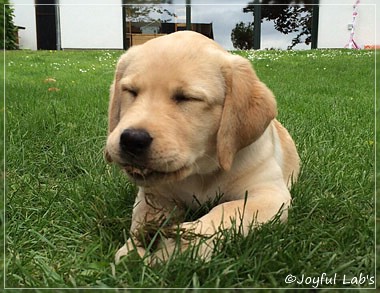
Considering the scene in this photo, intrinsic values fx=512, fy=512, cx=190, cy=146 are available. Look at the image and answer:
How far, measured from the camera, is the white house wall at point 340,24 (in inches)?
175

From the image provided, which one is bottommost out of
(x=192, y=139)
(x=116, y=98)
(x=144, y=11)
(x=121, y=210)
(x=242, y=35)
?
(x=121, y=210)

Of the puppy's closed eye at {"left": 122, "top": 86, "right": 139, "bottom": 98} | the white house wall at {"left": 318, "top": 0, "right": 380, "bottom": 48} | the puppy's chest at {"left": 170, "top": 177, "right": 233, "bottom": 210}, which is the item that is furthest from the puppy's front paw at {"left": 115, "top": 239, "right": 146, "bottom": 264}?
the white house wall at {"left": 318, "top": 0, "right": 380, "bottom": 48}

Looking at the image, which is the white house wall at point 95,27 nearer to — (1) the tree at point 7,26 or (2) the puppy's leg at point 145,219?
(1) the tree at point 7,26

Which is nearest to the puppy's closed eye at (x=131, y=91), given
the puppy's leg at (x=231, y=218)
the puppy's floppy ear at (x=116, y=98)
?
the puppy's floppy ear at (x=116, y=98)

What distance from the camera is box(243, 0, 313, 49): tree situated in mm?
4098

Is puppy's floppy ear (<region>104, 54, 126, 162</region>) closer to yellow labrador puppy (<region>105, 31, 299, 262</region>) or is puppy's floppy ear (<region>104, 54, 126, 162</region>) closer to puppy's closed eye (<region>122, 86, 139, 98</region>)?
yellow labrador puppy (<region>105, 31, 299, 262</region>)

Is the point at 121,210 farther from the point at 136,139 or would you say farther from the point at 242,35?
the point at 242,35

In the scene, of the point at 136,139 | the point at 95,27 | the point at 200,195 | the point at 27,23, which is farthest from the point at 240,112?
the point at 95,27

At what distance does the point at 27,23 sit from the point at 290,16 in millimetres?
2481

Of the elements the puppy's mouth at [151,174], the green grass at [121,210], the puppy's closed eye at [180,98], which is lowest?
the green grass at [121,210]

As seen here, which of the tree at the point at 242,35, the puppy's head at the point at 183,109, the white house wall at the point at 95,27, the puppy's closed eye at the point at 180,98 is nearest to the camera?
the puppy's head at the point at 183,109

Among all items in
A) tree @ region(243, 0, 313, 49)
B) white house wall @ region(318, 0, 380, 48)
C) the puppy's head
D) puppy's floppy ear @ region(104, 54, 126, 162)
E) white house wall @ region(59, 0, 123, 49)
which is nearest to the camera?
the puppy's head

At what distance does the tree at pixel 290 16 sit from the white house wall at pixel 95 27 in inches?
50.4

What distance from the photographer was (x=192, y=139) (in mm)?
2287
